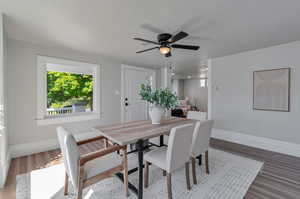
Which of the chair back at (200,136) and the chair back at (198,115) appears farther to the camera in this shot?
the chair back at (198,115)

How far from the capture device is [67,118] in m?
3.41

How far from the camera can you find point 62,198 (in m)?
1.66

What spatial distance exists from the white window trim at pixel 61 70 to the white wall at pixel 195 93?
795 cm

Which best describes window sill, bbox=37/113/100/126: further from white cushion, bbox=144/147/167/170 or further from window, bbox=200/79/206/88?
window, bbox=200/79/206/88

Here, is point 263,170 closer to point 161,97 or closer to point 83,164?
point 161,97

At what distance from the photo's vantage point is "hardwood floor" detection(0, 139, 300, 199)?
5.78 ft

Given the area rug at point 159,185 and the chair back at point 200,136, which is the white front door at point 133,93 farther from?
the chair back at point 200,136

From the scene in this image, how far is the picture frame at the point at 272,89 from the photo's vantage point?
9.84 ft

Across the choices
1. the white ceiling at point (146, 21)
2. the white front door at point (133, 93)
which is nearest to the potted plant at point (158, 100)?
the white ceiling at point (146, 21)

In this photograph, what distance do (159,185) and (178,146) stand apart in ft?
2.34

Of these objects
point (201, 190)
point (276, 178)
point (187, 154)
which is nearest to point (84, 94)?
point (187, 154)

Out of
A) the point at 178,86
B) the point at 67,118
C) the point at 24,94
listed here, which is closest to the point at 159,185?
the point at 67,118

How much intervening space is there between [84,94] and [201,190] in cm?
358

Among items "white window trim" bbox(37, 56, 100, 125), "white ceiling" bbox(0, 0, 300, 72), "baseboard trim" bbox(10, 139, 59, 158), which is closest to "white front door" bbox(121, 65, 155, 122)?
"white window trim" bbox(37, 56, 100, 125)
